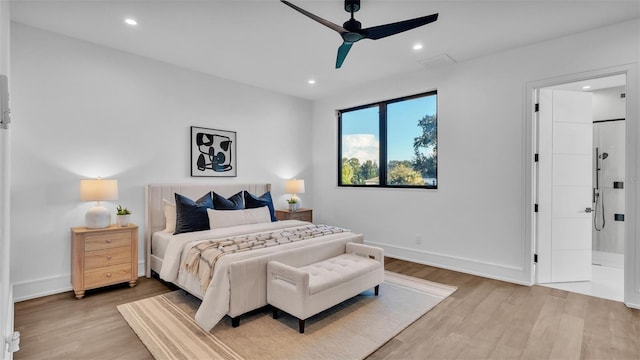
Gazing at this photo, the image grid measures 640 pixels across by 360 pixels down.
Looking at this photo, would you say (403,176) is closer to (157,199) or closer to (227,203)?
(227,203)

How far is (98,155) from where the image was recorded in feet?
12.1

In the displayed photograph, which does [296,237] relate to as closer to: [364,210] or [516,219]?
[364,210]

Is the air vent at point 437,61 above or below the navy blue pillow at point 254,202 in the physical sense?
above

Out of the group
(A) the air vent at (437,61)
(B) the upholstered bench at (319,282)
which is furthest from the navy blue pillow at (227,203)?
(A) the air vent at (437,61)

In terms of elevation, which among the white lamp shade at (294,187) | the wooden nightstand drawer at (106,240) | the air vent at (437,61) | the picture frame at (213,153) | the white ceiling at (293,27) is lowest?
the wooden nightstand drawer at (106,240)

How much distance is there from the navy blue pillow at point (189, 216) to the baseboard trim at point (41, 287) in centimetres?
122

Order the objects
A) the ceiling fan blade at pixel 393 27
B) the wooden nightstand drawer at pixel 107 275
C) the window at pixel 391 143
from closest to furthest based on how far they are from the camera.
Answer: the ceiling fan blade at pixel 393 27
the wooden nightstand drawer at pixel 107 275
the window at pixel 391 143

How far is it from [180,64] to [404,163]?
3609mm

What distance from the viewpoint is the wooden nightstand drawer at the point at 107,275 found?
10.6ft

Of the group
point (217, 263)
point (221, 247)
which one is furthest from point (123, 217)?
point (217, 263)

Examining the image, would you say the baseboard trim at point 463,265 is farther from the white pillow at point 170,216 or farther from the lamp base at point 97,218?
the lamp base at point 97,218

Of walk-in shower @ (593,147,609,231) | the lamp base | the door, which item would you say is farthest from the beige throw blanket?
walk-in shower @ (593,147,609,231)

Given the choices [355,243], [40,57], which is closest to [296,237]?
[355,243]

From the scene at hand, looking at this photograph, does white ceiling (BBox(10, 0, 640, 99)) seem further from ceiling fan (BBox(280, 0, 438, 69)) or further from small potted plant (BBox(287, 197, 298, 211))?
small potted plant (BBox(287, 197, 298, 211))
